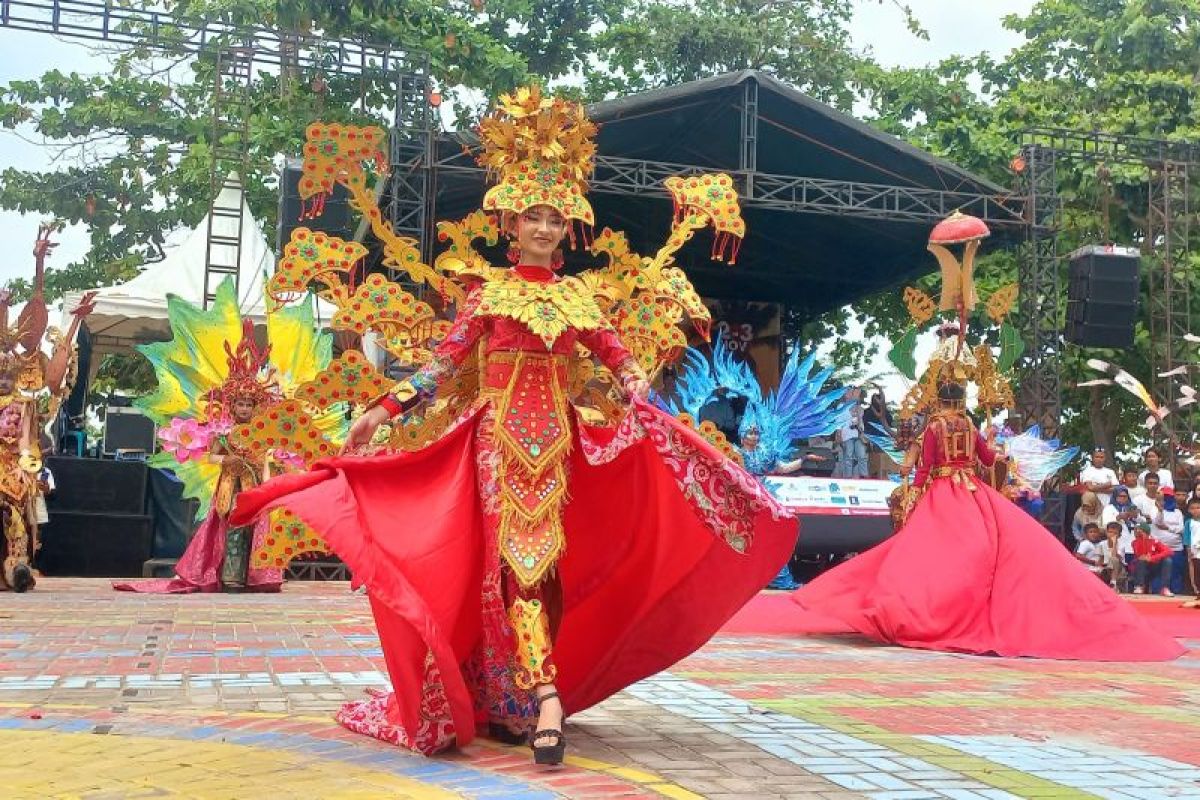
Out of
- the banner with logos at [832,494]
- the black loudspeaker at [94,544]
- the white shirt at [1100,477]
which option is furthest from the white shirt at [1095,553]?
the black loudspeaker at [94,544]

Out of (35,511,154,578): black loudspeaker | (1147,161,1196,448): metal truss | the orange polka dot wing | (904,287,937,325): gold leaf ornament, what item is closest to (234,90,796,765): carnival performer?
(904,287,937,325): gold leaf ornament

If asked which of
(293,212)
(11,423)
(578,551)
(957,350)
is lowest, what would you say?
(578,551)

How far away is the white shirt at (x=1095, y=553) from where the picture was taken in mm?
16328

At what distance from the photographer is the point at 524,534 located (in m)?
4.36

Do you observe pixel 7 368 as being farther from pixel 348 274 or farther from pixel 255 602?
pixel 348 274

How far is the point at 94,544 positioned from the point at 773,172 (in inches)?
398

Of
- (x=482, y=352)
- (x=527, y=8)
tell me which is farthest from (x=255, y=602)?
(x=527, y=8)

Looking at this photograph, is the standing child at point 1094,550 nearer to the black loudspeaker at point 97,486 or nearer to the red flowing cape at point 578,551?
the black loudspeaker at point 97,486

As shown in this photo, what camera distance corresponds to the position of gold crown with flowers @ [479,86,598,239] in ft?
15.3

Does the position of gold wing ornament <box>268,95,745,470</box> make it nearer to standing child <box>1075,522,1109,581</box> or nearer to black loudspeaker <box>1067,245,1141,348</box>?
standing child <box>1075,522,1109,581</box>

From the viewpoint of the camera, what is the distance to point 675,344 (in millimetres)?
5152

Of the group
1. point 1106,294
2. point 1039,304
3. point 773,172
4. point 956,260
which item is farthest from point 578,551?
point 1106,294

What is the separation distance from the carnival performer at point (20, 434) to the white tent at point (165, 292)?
191 inches

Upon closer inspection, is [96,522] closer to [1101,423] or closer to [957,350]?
[957,350]
